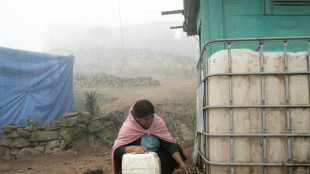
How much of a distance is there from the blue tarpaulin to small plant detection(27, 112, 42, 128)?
0.09ft

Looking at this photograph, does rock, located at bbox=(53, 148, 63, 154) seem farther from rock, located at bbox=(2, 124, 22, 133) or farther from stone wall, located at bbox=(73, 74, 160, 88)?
stone wall, located at bbox=(73, 74, 160, 88)

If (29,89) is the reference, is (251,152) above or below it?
below

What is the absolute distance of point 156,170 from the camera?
7.55 feet

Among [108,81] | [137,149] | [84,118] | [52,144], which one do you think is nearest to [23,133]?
[52,144]

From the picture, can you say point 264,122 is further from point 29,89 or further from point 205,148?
point 29,89

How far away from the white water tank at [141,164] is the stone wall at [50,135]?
4.86 metres

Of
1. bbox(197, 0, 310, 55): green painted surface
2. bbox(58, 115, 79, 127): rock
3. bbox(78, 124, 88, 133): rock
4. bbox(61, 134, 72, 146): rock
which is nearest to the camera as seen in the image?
bbox(197, 0, 310, 55): green painted surface

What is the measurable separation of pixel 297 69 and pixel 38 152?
6179mm

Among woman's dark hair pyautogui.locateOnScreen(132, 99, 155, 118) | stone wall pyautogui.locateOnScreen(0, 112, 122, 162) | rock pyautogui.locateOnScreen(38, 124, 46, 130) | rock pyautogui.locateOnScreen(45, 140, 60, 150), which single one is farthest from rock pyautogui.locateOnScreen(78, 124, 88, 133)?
woman's dark hair pyautogui.locateOnScreen(132, 99, 155, 118)

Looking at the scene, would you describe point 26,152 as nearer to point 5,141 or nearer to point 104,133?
point 5,141

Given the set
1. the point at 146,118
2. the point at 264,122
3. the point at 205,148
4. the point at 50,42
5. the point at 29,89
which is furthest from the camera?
the point at 50,42

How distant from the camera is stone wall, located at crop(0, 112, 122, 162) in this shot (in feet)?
19.8

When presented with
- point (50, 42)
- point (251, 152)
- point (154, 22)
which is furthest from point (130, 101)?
point (154, 22)

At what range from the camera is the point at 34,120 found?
668cm
